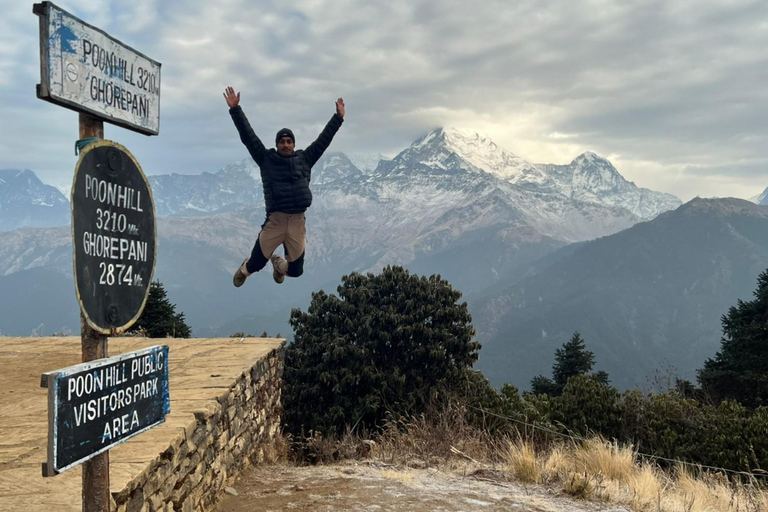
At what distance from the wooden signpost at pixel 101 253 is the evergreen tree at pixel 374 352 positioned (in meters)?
8.43

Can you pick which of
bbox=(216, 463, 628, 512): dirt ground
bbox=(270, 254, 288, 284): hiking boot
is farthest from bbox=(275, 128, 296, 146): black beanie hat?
bbox=(216, 463, 628, 512): dirt ground

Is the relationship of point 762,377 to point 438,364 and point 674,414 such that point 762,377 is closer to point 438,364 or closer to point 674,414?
point 674,414

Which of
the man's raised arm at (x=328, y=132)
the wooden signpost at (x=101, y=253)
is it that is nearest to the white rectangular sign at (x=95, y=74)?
the wooden signpost at (x=101, y=253)

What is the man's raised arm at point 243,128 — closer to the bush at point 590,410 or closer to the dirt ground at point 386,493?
the dirt ground at point 386,493

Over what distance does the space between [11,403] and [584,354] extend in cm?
3997

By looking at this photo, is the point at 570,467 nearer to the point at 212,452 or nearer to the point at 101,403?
the point at 212,452

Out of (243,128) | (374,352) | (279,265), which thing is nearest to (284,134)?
(243,128)

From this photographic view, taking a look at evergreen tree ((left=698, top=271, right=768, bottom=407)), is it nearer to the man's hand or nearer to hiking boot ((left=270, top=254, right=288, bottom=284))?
hiking boot ((left=270, top=254, right=288, bottom=284))

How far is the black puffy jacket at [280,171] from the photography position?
743cm

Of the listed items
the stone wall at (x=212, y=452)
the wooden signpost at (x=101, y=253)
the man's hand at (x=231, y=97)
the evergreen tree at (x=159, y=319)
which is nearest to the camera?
the wooden signpost at (x=101, y=253)

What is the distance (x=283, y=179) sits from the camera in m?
7.47

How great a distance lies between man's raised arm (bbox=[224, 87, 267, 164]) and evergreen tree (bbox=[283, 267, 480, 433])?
579 centimetres

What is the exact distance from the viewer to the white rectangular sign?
2.62 meters

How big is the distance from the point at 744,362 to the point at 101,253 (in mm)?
30026
